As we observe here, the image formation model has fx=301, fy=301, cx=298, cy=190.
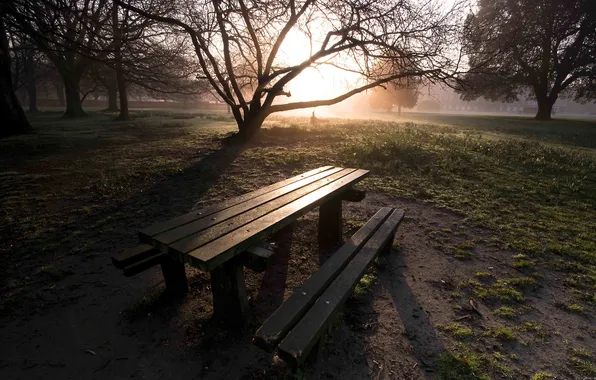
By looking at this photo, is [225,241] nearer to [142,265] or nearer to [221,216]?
[221,216]

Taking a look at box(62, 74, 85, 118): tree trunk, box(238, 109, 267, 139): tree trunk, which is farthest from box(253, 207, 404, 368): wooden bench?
box(62, 74, 85, 118): tree trunk

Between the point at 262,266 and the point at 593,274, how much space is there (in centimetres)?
359

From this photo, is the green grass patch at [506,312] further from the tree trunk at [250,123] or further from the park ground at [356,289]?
the tree trunk at [250,123]

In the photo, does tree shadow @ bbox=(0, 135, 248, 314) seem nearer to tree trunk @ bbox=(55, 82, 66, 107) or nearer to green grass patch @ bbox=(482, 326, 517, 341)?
green grass patch @ bbox=(482, 326, 517, 341)

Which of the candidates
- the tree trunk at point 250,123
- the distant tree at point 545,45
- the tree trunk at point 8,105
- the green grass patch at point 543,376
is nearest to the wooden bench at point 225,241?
the green grass patch at point 543,376

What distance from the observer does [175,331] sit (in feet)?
7.80

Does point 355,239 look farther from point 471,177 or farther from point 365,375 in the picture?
point 471,177

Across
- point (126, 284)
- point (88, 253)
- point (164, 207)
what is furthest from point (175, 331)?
point (164, 207)

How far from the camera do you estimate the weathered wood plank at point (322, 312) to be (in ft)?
5.04

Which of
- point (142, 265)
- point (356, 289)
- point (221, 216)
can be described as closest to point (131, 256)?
point (142, 265)

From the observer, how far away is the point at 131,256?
2.26 meters

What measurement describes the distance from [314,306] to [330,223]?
74.8 inches

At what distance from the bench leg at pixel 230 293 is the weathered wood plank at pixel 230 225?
9.8 inches

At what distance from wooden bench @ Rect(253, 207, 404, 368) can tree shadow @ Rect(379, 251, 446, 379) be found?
1.66ft
